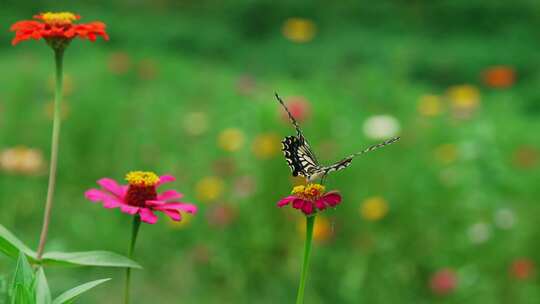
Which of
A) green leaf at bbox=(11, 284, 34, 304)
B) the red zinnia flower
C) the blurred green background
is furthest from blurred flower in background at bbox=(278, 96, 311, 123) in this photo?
green leaf at bbox=(11, 284, 34, 304)

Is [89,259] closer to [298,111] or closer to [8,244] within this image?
[8,244]

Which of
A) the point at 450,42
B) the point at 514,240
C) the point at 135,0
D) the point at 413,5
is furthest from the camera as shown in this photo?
the point at 135,0

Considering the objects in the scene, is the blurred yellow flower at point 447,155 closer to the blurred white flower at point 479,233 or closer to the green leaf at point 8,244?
the blurred white flower at point 479,233

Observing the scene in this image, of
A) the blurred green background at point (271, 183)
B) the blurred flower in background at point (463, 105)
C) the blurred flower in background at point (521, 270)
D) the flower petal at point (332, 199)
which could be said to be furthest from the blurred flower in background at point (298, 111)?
the flower petal at point (332, 199)

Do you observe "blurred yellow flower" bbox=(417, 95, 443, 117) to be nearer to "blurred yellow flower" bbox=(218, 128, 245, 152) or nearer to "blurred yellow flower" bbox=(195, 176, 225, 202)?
"blurred yellow flower" bbox=(218, 128, 245, 152)

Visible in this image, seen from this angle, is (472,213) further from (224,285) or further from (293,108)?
(224,285)

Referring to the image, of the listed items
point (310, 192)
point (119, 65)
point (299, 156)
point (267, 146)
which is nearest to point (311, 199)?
point (310, 192)

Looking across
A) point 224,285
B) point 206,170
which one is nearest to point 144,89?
point 206,170
